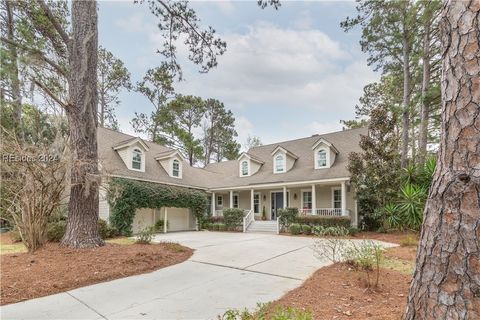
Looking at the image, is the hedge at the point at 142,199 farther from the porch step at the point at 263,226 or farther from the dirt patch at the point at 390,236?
the dirt patch at the point at 390,236

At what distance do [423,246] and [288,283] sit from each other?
381 cm

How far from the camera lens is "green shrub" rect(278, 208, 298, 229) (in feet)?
53.5

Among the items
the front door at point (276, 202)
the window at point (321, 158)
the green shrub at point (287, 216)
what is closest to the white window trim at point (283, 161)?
the front door at point (276, 202)

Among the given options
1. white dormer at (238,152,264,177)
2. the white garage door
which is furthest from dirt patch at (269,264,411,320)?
white dormer at (238,152,264,177)

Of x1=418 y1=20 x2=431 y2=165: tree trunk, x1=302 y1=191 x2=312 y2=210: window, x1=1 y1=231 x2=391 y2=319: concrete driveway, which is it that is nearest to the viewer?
x1=1 y1=231 x2=391 y2=319: concrete driveway

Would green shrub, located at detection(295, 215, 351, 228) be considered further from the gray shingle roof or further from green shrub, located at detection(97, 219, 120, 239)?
green shrub, located at detection(97, 219, 120, 239)

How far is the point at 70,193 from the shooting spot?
316 inches

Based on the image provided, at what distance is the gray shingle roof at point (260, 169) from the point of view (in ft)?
53.3

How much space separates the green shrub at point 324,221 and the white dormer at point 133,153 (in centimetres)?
1064

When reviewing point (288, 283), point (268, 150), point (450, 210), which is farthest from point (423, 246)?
point (268, 150)

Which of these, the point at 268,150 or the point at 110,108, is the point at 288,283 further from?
the point at 110,108

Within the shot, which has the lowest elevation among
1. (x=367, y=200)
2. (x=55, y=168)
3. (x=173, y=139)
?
(x=367, y=200)

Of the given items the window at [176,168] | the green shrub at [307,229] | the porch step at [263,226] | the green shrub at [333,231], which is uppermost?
the window at [176,168]

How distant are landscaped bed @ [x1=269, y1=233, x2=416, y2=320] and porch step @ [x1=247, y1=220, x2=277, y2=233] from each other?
11.3 m
